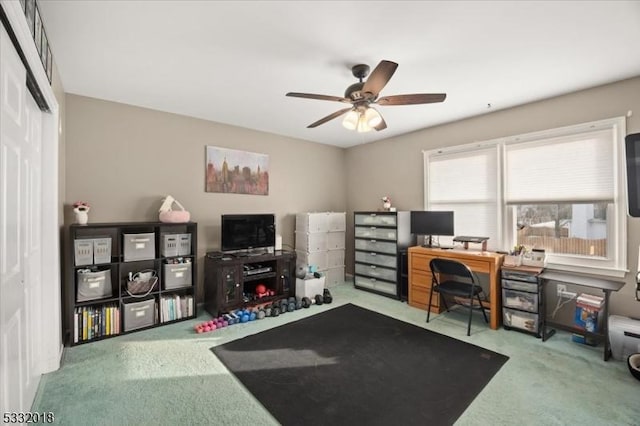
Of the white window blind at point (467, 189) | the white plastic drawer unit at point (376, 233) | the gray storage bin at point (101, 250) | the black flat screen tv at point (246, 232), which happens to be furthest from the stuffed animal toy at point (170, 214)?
the white window blind at point (467, 189)

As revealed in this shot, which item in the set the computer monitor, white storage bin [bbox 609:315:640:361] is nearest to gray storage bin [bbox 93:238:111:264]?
the computer monitor

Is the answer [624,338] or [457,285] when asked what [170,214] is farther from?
[624,338]

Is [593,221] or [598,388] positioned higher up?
[593,221]

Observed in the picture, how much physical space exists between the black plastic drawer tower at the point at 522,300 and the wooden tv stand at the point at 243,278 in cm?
259

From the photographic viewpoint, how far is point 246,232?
3789 mm

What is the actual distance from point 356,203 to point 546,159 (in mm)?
2927

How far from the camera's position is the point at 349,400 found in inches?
76.5

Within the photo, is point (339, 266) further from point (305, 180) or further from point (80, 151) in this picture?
point (80, 151)

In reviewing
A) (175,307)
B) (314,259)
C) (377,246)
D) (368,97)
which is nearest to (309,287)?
(314,259)

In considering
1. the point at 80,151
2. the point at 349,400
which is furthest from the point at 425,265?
the point at 80,151

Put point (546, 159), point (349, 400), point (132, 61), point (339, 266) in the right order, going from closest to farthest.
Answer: point (349, 400) → point (132, 61) → point (546, 159) → point (339, 266)

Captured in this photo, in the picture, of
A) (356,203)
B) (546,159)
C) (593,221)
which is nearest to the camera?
(593,221)

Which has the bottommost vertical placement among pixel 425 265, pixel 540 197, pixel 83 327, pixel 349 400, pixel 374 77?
pixel 349 400

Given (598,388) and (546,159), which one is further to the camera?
(546,159)
